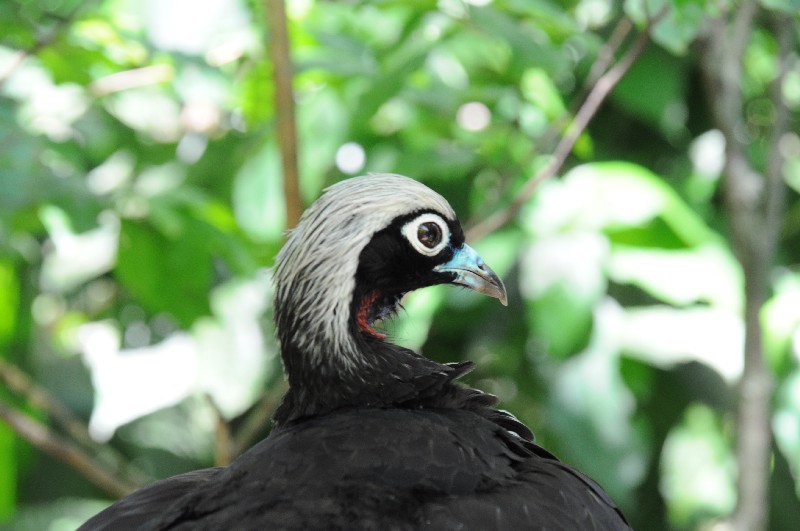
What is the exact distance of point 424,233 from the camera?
3166 mm

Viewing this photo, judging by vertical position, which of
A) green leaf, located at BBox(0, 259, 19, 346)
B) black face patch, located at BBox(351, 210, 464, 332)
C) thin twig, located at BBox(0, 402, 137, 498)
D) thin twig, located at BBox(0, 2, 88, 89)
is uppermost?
thin twig, located at BBox(0, 2, 88, 89)

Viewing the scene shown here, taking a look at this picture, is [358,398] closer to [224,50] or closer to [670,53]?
[224,50]

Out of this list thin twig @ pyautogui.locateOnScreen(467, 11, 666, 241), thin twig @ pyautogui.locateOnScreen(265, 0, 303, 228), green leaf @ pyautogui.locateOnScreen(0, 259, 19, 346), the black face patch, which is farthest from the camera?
green leaf @ pyautogui.locateOnScreen(0, 259, 19, 346)

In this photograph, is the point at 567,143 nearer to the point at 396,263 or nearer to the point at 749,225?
the point at 749,225

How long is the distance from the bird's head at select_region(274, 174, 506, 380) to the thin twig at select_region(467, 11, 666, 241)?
3.07 feet

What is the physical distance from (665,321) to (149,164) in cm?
230

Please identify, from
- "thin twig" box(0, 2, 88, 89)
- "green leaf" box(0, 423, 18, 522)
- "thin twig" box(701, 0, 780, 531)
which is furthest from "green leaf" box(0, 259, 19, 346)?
"thin twig" box(701, 0, 780, 531)

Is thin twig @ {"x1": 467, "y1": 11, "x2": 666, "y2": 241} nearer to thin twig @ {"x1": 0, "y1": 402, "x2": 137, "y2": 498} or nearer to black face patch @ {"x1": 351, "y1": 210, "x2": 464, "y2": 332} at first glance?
black face patch @ {"x1": 351, "y1": 210, "x2": 464, "y2": 332}

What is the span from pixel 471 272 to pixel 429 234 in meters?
0.18

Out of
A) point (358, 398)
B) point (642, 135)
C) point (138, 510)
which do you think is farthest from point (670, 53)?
point (138, 510)

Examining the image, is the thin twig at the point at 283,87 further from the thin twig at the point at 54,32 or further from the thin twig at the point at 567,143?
the thin twig at the point at 567,143

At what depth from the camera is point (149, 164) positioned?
4922 mm

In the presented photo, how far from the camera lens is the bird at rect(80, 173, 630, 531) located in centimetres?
246

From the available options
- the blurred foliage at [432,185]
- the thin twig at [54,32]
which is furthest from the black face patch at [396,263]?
the thin twig at [54,32]
